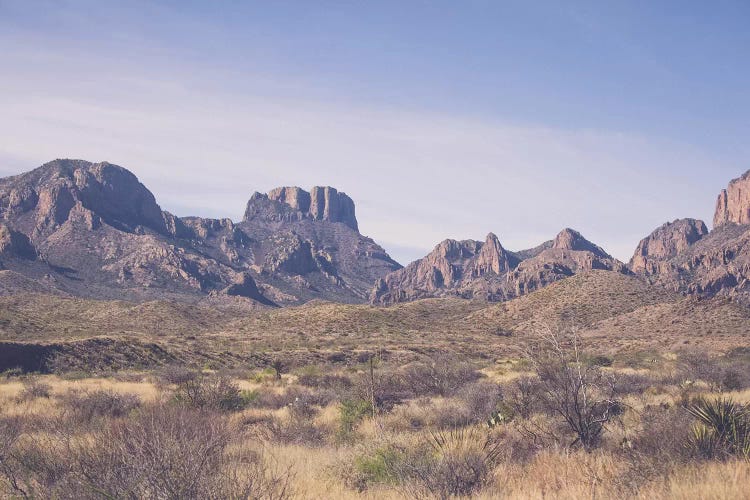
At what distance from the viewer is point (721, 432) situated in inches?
310

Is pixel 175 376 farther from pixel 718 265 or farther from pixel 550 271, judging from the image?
pixel 718 265

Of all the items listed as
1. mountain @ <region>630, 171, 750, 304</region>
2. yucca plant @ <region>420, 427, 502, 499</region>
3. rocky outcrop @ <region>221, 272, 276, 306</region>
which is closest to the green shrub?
yucca plant @ <region>420, 427, 502, 499</region>

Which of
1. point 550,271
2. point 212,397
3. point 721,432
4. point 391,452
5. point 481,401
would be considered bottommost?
point 212,397

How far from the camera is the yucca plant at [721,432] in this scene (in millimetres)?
7340

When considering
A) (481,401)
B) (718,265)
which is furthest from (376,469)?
(718,265)

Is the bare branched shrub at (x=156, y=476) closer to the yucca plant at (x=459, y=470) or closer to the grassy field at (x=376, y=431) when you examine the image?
the grassy field at (x=376, y=431)

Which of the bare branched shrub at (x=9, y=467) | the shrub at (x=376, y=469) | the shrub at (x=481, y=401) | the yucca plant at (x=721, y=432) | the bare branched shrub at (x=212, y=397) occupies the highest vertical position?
the yucca plant at (x=721, y=432)

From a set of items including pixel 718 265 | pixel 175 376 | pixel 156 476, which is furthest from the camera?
pixel 718 265

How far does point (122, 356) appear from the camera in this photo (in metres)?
38.8

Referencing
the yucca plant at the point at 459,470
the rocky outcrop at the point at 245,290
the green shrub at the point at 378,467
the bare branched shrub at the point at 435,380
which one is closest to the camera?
the yucca plant at the point at 459,470

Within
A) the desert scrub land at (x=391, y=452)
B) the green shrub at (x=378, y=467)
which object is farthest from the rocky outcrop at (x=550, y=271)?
the green shrub at (x=378, y=467)

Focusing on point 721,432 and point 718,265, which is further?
point 718,265

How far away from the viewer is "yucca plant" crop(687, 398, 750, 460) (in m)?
7.34

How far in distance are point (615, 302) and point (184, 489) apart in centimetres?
8271
